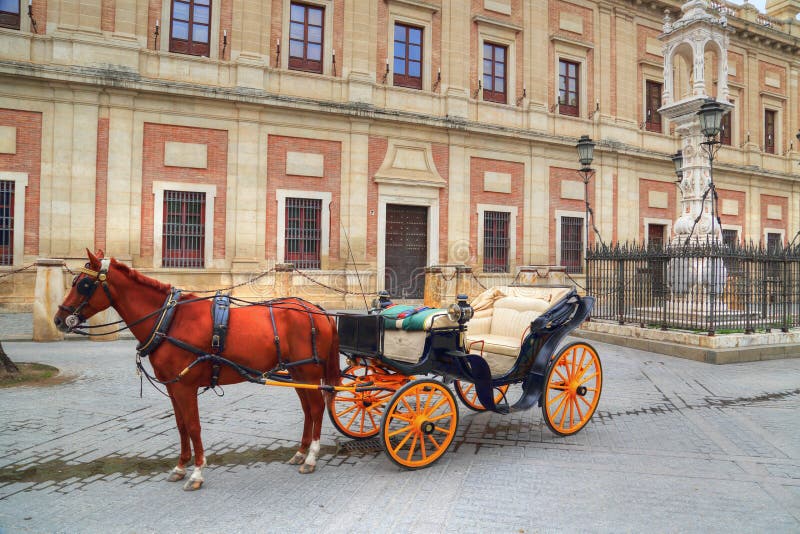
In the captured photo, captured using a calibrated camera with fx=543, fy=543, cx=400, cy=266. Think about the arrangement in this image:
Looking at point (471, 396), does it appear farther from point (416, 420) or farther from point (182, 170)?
point (182, 170)

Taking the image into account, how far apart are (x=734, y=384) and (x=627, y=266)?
4266 mm

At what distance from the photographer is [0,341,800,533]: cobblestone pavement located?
339cm

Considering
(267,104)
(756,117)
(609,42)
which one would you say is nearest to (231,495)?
(267,104)

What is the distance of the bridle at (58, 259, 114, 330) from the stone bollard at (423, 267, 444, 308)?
1046cm

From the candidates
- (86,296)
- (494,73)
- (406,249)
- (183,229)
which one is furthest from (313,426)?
(494,73)

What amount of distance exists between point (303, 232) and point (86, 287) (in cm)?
1256

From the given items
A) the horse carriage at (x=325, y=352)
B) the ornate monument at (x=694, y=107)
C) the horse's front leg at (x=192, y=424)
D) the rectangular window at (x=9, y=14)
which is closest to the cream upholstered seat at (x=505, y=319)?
the horse carriage at (x=325, y=352)

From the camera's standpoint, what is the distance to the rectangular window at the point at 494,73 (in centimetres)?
1912

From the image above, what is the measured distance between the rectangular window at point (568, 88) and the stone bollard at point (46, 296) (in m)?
17.1

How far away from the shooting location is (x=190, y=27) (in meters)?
15.4

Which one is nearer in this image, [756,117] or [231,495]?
[231,495]

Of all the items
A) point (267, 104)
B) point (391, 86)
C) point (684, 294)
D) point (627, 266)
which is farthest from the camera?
point (391, 86)

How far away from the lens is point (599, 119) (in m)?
20.9

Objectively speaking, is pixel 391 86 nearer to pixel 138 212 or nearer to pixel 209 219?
pixel 209 219
